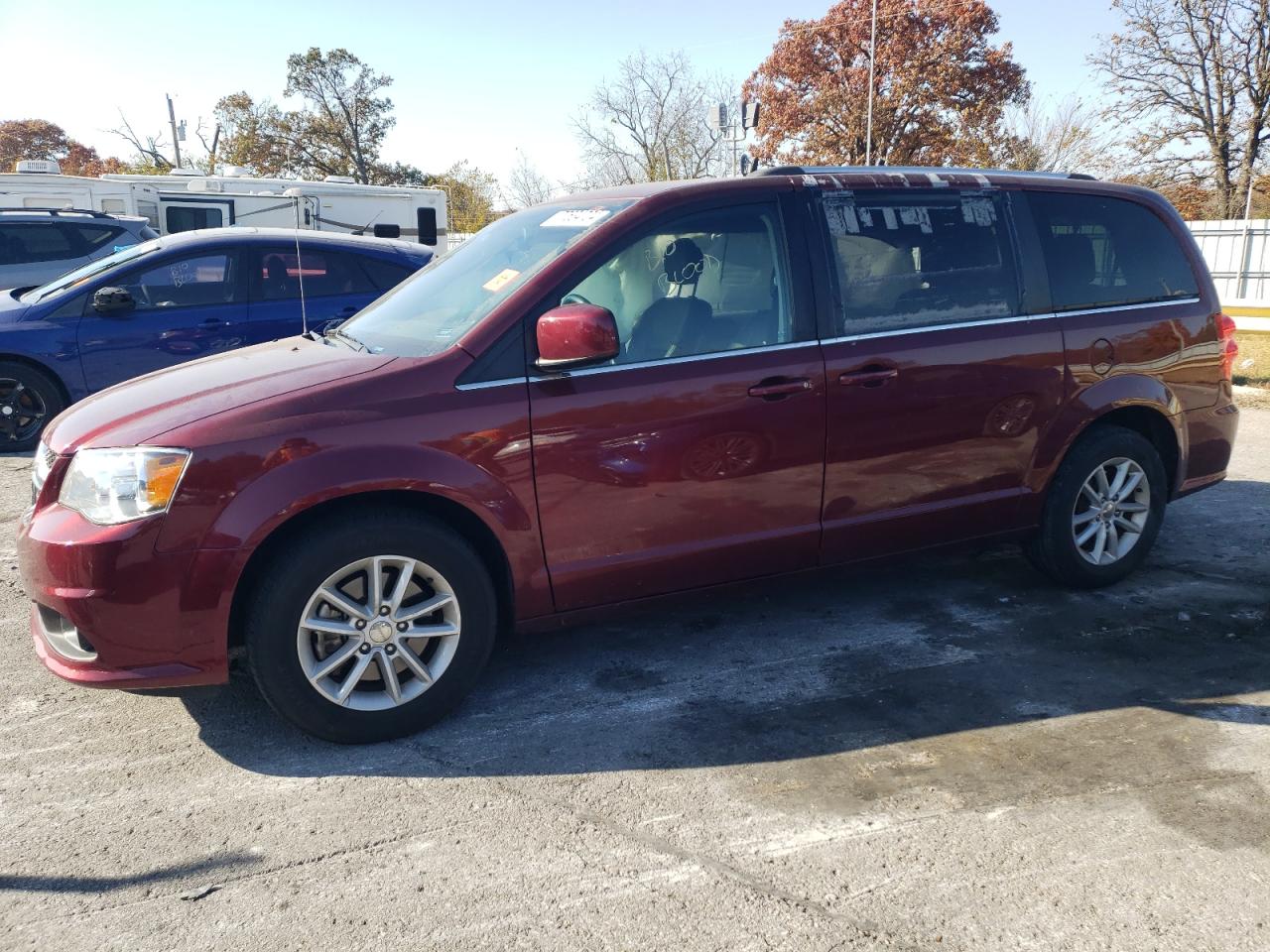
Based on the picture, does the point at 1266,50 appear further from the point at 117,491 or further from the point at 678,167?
the point at 117,491

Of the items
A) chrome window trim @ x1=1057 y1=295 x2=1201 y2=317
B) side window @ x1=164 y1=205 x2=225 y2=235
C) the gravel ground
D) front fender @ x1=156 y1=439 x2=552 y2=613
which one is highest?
side window @ x1=164 y1=205 x2=225 y2=235

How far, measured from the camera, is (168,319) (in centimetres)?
780

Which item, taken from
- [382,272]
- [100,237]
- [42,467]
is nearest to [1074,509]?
[42,467]

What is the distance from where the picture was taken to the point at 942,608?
457 cm

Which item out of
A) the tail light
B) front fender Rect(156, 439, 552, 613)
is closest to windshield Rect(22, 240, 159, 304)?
front fender Rect(156, 439, 552, 613)

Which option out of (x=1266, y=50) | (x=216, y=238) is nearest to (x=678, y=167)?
(x=1266, y=50)

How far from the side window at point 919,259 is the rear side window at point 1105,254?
28cm

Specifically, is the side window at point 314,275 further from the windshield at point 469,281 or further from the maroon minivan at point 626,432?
the maroon minivan at point 626,432

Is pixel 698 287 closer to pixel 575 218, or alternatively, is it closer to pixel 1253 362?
pixel 575 218

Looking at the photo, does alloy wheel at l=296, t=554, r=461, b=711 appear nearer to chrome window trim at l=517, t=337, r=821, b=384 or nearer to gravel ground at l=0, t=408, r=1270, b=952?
gravel ground at l=0, t=408, r=1270, b=952

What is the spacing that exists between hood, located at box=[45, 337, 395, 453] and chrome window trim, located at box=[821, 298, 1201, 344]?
1.86m

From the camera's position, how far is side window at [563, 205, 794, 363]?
143 inches

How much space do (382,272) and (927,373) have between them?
551cm

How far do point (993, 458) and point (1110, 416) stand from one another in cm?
79
